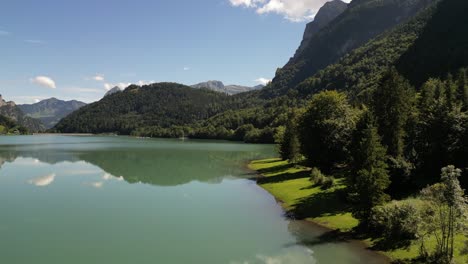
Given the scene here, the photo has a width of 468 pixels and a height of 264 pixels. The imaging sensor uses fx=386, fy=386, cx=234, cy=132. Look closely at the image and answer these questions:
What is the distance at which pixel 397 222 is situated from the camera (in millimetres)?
29328

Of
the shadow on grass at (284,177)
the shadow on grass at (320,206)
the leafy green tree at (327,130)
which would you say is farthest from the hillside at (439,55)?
the shadow on grass at (320,206)

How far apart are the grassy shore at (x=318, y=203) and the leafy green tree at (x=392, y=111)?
8053mm

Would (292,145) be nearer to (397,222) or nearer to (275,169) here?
(275,169)

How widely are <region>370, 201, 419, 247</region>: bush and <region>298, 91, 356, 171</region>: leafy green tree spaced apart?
24417 millimetres

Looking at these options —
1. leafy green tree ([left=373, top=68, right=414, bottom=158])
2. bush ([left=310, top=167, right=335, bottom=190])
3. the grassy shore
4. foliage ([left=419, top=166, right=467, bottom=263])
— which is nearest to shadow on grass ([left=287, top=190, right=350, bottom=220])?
the grassy shore

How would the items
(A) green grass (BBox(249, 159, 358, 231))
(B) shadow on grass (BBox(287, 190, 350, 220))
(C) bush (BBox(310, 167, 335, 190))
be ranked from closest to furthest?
(A) green grass (BBox(249, 159, 358, 231))
(B) shadow on grass (BBox(287, 190, 350, 220))
(C) bush (BBox(310, 167, 335, 190))

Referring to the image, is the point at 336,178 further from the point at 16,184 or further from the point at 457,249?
the point at 16,184

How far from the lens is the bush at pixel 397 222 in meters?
28.2

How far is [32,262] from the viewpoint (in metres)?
27.2

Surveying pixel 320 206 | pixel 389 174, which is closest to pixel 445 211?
pixel 389 174

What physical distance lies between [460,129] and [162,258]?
32924 millimetres

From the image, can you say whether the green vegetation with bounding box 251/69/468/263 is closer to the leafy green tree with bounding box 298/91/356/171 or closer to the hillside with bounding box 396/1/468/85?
the leafy green tree with bounding box 298/91/356/171

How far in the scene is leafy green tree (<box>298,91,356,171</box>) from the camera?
57.9 m

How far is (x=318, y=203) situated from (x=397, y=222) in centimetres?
1517
